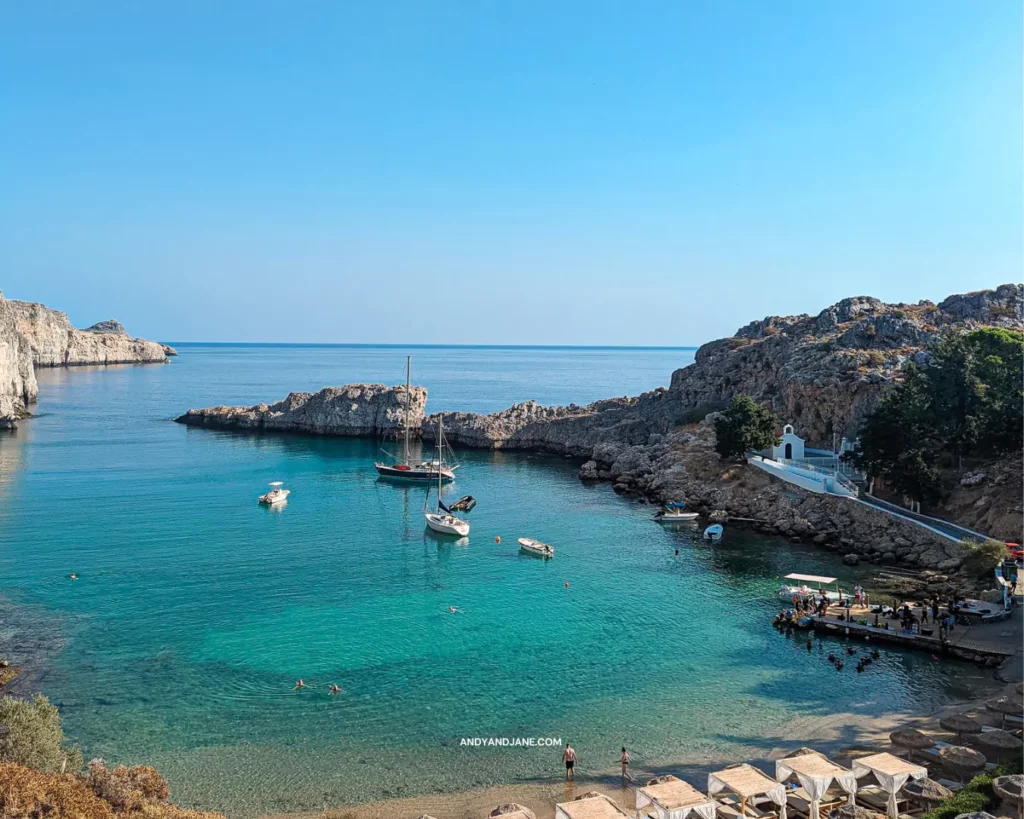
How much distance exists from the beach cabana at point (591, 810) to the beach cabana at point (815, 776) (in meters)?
5.06

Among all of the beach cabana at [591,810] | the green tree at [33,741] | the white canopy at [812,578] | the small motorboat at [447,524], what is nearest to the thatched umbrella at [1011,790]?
Result: the beach cabana at [591,810]

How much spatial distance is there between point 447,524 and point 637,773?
31.9 m

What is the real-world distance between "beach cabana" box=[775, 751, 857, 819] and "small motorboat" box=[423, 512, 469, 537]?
114ft

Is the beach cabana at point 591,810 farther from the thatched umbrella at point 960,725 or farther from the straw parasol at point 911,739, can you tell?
the thatched umbrella at point 960,725

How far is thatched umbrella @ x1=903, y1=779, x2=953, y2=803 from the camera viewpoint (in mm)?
20766

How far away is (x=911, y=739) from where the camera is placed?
24469mm

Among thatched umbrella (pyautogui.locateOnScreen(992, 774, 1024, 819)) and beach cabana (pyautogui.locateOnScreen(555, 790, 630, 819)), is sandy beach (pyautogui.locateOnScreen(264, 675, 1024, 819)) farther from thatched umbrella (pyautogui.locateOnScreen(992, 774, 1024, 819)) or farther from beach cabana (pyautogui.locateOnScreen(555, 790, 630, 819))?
thatched umbrella (pyautogui.locateOnScreen(992, 774, 1024, 819))

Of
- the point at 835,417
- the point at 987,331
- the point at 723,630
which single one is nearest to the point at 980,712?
the point at 723,630

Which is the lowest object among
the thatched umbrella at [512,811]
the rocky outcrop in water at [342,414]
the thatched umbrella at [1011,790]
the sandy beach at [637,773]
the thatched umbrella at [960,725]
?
the sandy beach at [637,773]

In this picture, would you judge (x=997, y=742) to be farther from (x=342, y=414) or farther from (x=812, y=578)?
(x=342, y=414)

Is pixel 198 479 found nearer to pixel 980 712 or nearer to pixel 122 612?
pixel 122 612

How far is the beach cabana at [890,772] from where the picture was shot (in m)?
20.8

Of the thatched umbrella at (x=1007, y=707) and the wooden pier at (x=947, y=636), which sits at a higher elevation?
the thatched umbrella at (x=1007, y=707)

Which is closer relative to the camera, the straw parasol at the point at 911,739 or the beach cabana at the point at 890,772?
the beach cabana at the point at 890,772
